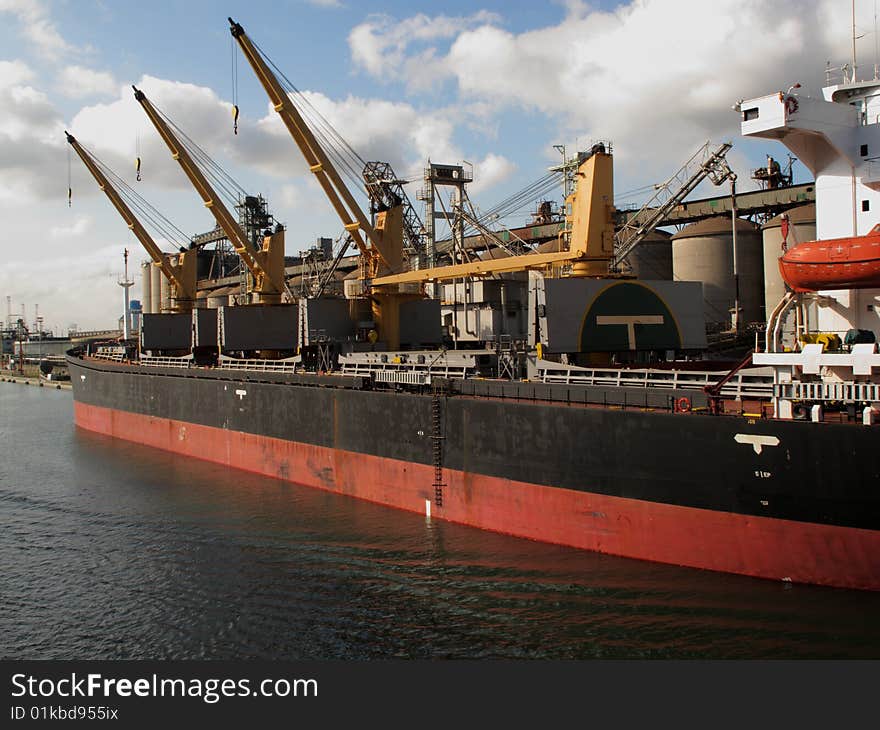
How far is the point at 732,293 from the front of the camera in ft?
133

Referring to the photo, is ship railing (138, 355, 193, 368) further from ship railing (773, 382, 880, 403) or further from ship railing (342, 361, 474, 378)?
ship railing (773, 382, 880, 403)

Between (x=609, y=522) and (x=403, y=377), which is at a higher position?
(x=403, y=377)

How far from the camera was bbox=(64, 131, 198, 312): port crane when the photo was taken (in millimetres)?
50688

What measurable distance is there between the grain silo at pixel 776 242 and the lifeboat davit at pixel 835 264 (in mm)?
21528

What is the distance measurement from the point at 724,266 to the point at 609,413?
27.3 metres

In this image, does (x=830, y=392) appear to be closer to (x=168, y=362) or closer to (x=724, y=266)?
(x=724, y=266)

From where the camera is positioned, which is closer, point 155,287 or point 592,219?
point 592,219

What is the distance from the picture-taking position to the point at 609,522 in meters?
16.8

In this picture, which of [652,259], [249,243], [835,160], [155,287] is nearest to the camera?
[835,160]

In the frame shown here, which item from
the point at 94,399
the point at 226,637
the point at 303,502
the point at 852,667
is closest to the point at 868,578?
the point at 852,667

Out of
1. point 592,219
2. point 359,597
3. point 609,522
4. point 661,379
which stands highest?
point 592,219

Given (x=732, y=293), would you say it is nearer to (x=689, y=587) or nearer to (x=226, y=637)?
(x=689, y=587)

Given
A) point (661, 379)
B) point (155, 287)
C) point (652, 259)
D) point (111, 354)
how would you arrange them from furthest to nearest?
point (155, 287), point (111, 354), point (652, 259), point (661, 379)

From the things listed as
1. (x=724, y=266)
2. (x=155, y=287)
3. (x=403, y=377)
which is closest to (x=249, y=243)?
(x=403, y=377)
